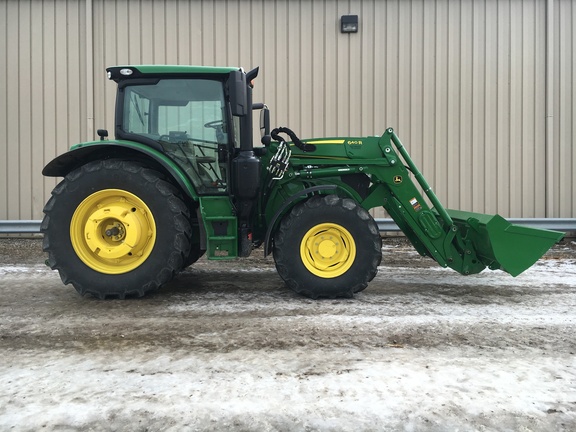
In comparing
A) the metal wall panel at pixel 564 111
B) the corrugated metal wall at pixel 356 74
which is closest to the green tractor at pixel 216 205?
the corrugated metal wall at pixel 356 74

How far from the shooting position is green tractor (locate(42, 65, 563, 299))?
367 cm

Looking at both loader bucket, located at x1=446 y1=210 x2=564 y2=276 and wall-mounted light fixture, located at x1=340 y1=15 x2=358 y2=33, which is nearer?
loader bucket, located at x1=446 y1=210 x2=564 y2=276

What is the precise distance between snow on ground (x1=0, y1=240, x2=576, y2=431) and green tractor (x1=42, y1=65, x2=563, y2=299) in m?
0.31

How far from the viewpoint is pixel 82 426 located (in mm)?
1764

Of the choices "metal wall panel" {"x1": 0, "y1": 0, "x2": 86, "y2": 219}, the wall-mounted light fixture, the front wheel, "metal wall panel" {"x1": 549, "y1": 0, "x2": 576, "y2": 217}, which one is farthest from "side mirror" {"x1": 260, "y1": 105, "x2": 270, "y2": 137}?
"metal wall panel" {"x1": 549, "y1": 0, "x2": 576, "y2": 217}

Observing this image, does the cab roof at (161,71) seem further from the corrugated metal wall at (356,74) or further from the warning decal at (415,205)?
the corrugated metal wall at (356,74)

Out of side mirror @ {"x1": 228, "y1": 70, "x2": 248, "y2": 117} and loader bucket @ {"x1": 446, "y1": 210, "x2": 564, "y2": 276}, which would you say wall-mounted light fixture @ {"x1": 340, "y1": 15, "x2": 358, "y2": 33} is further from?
loader bucket @ {"x1": 446, "y1": 210, "x2": 564, "y2": 276}

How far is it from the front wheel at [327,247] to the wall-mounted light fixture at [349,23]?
455cm

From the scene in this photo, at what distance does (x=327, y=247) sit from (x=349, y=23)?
490cm

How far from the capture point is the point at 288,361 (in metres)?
2.41

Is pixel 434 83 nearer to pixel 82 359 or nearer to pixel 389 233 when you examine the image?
pixel 389 233

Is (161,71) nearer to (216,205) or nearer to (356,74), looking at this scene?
(216,205)

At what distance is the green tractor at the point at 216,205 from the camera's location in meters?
3.67

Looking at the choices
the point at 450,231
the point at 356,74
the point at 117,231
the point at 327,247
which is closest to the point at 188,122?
the point at 117,231
